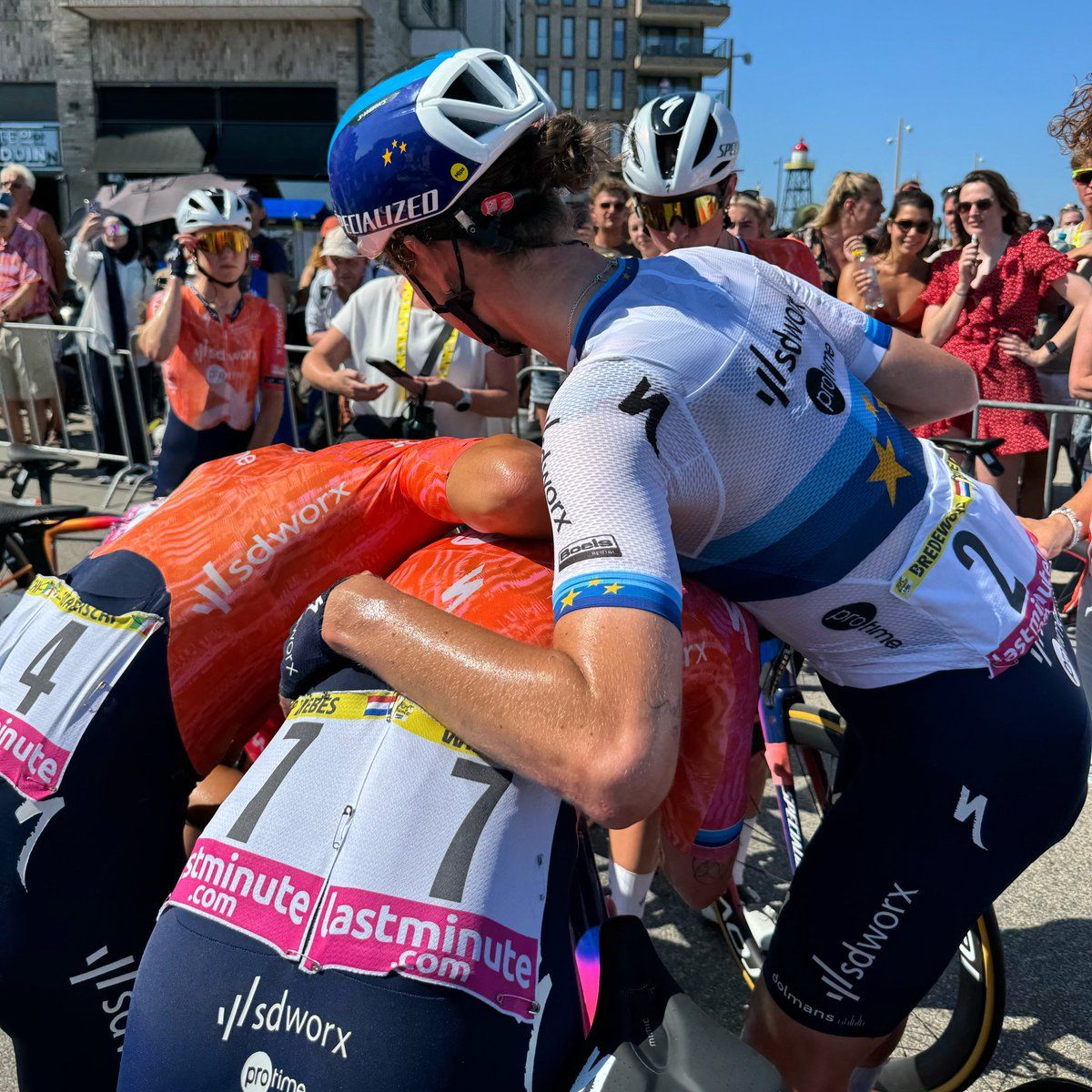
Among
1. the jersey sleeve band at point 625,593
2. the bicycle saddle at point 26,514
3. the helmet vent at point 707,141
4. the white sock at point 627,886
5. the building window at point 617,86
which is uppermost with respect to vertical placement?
the building window at point 617,86

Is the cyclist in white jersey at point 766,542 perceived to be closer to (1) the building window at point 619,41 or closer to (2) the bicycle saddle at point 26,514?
(2) the bicycle saddle at point 26,514

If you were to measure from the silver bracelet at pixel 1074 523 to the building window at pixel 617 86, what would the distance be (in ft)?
294

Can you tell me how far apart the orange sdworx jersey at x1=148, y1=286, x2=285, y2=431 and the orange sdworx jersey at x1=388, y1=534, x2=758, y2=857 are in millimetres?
3995

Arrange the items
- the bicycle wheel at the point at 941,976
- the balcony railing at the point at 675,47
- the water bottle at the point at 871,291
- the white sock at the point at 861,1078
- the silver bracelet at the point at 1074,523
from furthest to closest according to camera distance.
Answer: the balcony railing at the point at 675,47 < the water bottle at the point at 871,291 < the bicycle wheel at the point at 941,976 < the silver bracelet at the point at 1074,523 < the white sock at the point at 861,1078

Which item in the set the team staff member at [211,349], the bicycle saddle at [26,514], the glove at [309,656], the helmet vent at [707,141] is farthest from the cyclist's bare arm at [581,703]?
the team staff member at [211,349]

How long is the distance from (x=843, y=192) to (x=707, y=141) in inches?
150

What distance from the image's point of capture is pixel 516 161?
174 centimetres

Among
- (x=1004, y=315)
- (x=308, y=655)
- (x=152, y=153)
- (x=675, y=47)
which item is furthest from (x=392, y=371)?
(x=675, y=47)

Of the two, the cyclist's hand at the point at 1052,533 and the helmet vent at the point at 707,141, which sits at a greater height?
the helmet vent at the point at 707,141

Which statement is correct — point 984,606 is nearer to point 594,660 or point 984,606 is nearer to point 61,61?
point 594,660

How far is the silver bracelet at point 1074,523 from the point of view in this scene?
7.45 ft

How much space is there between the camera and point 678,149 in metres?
3.82

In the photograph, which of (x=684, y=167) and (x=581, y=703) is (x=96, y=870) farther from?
(x=684, y=167)

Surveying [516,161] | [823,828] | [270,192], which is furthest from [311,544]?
[270,192]
